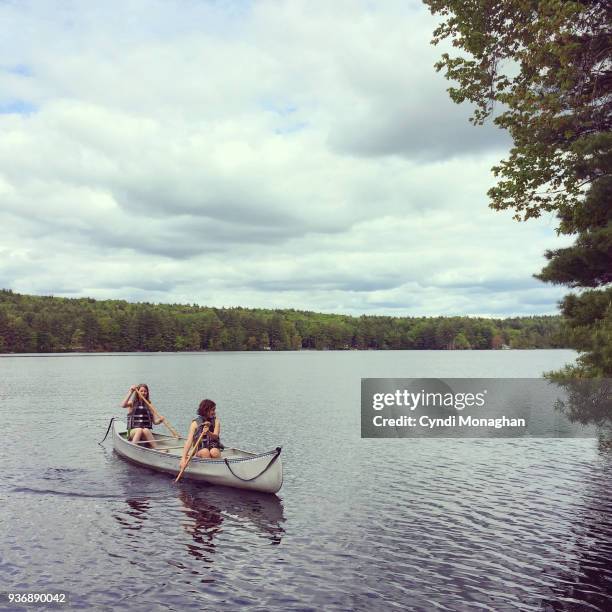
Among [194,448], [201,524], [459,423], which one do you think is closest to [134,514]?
[201,524]

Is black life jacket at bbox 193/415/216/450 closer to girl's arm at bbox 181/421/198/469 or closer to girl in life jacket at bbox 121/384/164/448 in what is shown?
girl's arm at bbox 181/421/198/469

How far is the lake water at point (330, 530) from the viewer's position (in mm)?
12508

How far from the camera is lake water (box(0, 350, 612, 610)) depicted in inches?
492

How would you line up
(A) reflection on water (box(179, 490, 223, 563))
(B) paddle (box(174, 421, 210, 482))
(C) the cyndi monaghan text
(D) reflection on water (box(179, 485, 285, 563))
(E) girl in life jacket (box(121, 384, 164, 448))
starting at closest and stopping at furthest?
(A) reflection on water (box(179, 490, 223, 563)) < (D) reflection on water (box(179, 485, 285, 563)) < (B) paddle (box(174, 421, 210, 482)) < (E) girl in life jacket (box(121, 384, 164, 448)) < (C) the cyndi monaghan text

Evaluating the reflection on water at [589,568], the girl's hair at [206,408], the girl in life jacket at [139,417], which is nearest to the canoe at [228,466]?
the girl in life jacket at [139,417]

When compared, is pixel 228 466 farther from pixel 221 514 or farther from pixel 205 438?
pixel 221 514

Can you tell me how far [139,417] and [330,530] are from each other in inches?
548

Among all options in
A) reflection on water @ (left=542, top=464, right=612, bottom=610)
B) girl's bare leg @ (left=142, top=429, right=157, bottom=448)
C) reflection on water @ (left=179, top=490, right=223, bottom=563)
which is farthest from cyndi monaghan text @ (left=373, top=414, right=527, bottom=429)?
reflection on water @ (left=179, top=490, right=223, bottom=563)

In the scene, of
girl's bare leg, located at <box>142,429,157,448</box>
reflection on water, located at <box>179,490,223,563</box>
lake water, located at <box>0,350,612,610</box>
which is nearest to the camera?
lake water, located at <box>0,350,612,610</box>

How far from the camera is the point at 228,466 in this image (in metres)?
20.7

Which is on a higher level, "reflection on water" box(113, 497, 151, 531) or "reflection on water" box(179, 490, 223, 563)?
Result: "reflection on water" box(179, 490, 223, 563)

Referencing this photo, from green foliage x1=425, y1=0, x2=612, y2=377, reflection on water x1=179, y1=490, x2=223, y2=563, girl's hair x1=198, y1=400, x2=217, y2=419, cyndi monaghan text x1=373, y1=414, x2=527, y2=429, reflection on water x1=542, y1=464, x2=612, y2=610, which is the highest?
green foliage x1=425, y1=0, x2=612, y2=377

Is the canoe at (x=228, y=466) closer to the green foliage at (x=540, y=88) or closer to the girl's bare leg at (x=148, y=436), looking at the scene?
the girl's bare leg at (x=148, y=436)

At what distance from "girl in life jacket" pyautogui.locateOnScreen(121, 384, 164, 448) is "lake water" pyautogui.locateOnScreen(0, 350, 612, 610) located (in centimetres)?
154
